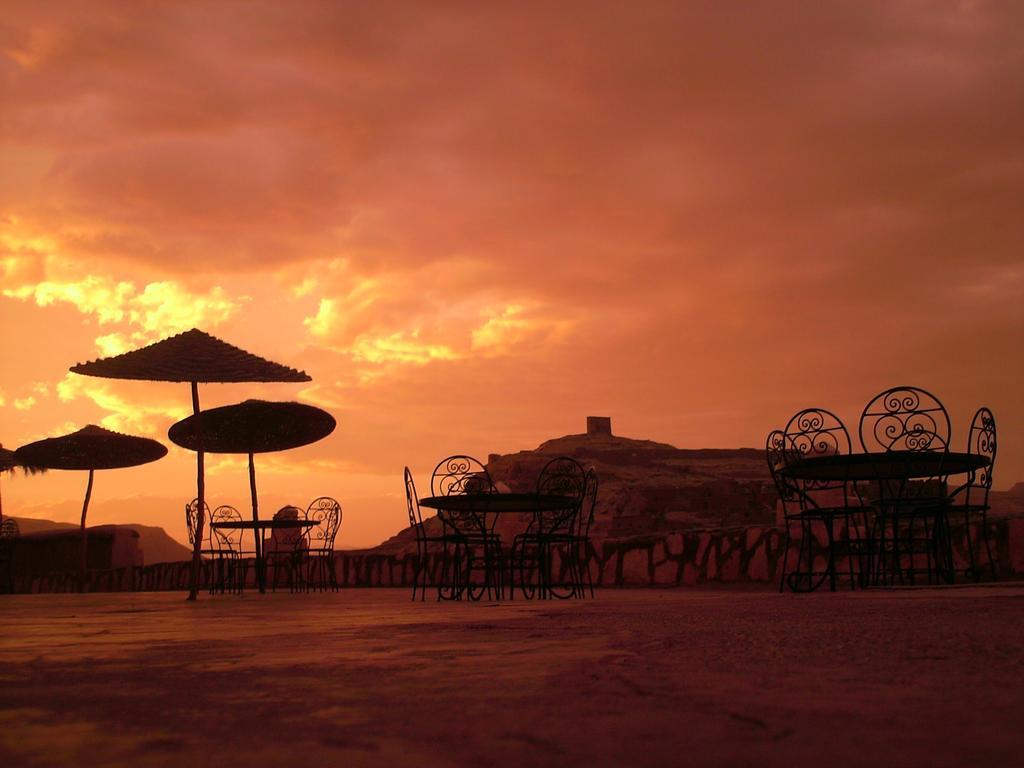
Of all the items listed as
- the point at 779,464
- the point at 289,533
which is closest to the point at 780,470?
→ the point at 779,464

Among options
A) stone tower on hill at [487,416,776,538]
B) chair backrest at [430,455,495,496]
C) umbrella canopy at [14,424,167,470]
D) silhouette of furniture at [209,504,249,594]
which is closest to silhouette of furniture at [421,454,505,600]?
chair backrest at [430,455,495,496]

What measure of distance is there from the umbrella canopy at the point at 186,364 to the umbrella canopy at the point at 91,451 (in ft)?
17.9

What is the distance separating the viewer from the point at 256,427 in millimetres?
9633

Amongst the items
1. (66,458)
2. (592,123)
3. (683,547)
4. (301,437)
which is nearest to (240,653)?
(683,547)

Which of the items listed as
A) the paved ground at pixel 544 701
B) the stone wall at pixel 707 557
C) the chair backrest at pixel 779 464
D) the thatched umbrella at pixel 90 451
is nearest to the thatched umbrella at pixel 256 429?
the stone wall at pixel 707 557

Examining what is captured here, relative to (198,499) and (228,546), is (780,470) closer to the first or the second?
(198,499)

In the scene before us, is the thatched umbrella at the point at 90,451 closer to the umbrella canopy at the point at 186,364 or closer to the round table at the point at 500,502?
the umbrella canopy at the point at 186,364

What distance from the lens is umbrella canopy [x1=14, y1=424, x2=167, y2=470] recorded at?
1227cm

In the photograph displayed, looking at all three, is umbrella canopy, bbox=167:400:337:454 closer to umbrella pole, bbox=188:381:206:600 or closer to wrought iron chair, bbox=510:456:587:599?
umbrella pole, bbox=188:381:206:600

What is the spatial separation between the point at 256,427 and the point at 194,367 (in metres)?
2.35

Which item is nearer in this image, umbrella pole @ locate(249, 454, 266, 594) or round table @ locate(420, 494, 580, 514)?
round table @ locate(420, 494, 580, 514)

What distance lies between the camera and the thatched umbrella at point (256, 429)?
9359 mm

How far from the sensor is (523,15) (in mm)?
11633

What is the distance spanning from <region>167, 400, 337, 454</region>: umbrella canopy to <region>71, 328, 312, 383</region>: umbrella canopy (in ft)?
5.64
